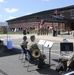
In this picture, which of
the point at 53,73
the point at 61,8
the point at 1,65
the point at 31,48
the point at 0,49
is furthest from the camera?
the point at 61,8

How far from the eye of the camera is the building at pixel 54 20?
135ft

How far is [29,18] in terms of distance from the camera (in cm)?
9112

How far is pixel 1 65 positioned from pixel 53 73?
123 inches

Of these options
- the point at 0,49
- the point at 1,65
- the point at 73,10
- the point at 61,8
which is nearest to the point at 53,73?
the point at 1,65

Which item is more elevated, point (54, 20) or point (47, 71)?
point (54, 20)

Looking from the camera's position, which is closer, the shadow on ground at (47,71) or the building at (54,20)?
the shadow on ground at (47,71)

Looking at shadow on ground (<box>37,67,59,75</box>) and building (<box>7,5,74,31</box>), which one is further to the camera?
building (<box>7,5,74,31</box>)

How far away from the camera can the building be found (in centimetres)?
4125

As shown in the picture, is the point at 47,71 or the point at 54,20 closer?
the point at 47,71

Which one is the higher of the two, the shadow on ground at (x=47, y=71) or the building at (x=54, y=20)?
the building at (x=54, y=20)

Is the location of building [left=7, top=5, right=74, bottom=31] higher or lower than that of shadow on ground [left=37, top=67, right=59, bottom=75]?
higher

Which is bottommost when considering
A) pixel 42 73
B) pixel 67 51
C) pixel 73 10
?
pixel 42 73

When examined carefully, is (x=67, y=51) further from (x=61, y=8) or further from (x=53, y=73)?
(x=61, y=8)

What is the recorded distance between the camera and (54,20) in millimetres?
41156
